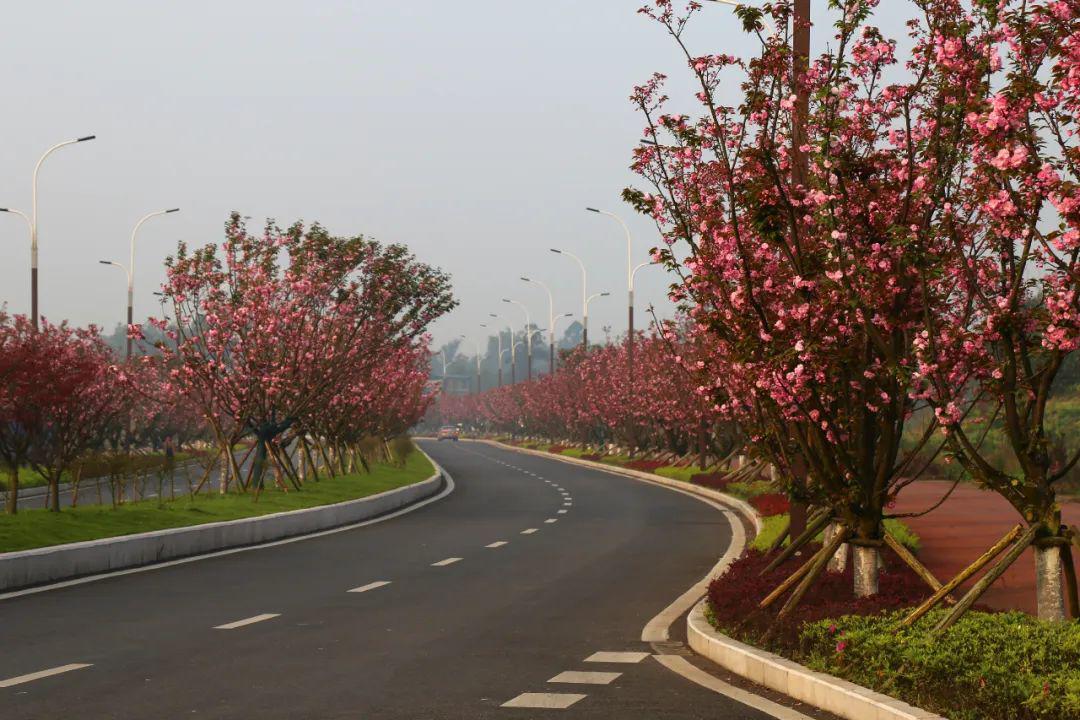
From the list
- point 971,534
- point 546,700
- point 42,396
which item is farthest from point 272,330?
point 546,700

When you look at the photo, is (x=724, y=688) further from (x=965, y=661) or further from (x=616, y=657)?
(x=965, y=661)

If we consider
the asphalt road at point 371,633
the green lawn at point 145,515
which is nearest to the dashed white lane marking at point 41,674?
the asphalt road at point 371,633

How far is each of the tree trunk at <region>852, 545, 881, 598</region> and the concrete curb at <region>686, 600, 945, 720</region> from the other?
4.41 ft

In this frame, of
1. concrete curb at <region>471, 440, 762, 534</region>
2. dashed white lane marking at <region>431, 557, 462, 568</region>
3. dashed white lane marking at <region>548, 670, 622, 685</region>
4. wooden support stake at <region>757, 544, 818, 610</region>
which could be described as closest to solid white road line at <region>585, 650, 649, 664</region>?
dashed white lane marking at <region>548, 670, 622, 685</region>

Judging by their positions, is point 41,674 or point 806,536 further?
point 806,536

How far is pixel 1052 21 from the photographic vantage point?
1092cm

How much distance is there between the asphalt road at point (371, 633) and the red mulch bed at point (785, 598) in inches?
34.5

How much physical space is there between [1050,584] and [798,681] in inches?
79.3

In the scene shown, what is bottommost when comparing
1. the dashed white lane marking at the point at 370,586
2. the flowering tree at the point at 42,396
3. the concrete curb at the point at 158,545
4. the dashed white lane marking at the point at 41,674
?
the dashed white lane marking at the point at 370,586

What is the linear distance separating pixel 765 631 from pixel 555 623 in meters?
3.31

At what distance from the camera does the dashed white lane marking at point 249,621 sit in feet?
48.7

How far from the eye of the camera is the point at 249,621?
50.4 ft

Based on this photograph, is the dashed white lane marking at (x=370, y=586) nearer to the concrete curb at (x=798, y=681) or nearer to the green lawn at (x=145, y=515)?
the green lawn at (x=145, y=515)

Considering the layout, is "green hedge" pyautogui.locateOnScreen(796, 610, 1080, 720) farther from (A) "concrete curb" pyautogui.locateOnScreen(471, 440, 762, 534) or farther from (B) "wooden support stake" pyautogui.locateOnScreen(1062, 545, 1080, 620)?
(A) "concrete curb" pyautogui.locateOnScreen(471, 440, 762, 534)
